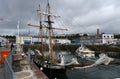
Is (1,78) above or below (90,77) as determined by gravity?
above

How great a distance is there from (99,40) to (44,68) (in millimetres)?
119075

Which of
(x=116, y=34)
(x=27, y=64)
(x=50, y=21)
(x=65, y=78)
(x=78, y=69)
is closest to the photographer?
(x=27, y=64)

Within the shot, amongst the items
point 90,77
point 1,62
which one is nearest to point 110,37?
point 90,77

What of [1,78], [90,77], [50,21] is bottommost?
[90,77]

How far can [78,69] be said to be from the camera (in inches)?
1635

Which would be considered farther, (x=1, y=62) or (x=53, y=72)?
(x=53, y=72)

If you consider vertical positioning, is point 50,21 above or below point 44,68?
above

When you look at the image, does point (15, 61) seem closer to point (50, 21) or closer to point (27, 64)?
point (27, 64)

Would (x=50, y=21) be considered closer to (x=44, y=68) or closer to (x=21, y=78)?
(x=44, y=68)

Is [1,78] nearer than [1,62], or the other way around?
[1,78]

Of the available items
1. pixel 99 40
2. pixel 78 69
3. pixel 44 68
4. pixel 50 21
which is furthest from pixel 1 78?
pixel 99 40

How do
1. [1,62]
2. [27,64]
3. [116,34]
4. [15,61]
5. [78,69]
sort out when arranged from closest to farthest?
[15,61], [27,64], [1,62], [78,69], [116,34]

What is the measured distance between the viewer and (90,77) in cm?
3491

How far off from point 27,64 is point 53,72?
16936 mm
